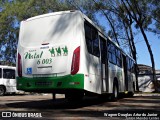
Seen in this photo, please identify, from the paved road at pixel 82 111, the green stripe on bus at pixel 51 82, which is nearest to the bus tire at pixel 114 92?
the paved road at pixel 82 111

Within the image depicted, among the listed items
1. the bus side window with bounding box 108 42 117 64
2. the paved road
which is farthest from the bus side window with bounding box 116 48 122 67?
the paved road

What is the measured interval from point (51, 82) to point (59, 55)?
3.14ft

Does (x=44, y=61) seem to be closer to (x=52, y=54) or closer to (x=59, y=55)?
(x=52, y=54)

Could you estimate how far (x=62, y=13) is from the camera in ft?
38.2

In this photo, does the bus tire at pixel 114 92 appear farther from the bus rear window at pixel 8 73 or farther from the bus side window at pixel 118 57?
the bus rear window at pixel 8 73

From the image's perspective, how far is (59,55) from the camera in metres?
11.1

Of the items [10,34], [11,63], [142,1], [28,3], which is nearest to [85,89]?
Result: [142,1]

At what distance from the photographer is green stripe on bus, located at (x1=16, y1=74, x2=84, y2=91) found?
10.7 m

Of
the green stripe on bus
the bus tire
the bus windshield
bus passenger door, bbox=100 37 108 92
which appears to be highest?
the bus windshield

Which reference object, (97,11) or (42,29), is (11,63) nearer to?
(97,11)

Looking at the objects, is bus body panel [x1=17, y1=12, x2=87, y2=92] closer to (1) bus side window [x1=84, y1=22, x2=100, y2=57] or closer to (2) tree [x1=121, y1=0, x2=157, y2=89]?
(1) bus side window [x1=84, y1=22, x2=100, y2=57]

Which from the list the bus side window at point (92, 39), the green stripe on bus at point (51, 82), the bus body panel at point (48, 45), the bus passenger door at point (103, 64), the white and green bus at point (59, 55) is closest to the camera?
the green stripe on bus at point (51, 82)

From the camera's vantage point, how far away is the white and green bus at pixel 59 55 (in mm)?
10844

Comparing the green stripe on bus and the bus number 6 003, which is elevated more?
the bus number 6 003
